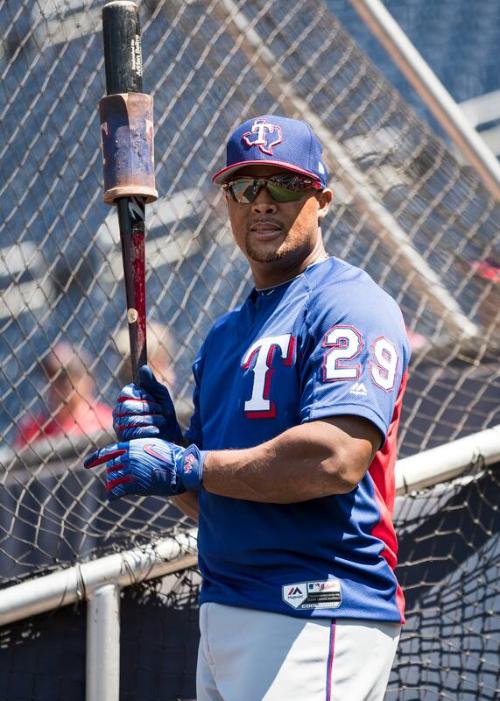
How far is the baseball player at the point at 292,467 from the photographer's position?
5.99 feet

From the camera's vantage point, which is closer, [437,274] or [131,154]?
[131,154]

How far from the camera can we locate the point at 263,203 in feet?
6.72

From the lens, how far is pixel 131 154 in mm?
2320

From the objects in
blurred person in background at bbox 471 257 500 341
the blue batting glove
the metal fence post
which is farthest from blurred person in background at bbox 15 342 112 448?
the blue batting glove

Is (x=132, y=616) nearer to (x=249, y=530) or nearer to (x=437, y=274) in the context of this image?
(x=249, y=530)

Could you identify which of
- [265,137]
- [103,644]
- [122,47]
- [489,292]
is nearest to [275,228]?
[265,137]

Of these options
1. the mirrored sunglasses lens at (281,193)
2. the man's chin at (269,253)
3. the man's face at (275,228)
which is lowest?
the man's chin at (269,253)

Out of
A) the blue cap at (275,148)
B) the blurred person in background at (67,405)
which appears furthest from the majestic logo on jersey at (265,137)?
the blurred person in background at (67,405)

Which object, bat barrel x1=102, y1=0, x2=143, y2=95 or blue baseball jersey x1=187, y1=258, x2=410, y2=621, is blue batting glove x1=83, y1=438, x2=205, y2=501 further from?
bat barrel x1=102, y1=0, x2=143, y2=95

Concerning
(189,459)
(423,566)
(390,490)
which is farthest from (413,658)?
(189,459)

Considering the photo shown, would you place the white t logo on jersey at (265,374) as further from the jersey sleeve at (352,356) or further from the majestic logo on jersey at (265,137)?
the majestic logo on jersey at (265,137)

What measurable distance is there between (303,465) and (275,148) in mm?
585

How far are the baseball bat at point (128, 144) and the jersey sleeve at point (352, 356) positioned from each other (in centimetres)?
50

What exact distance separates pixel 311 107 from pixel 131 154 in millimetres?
1542
